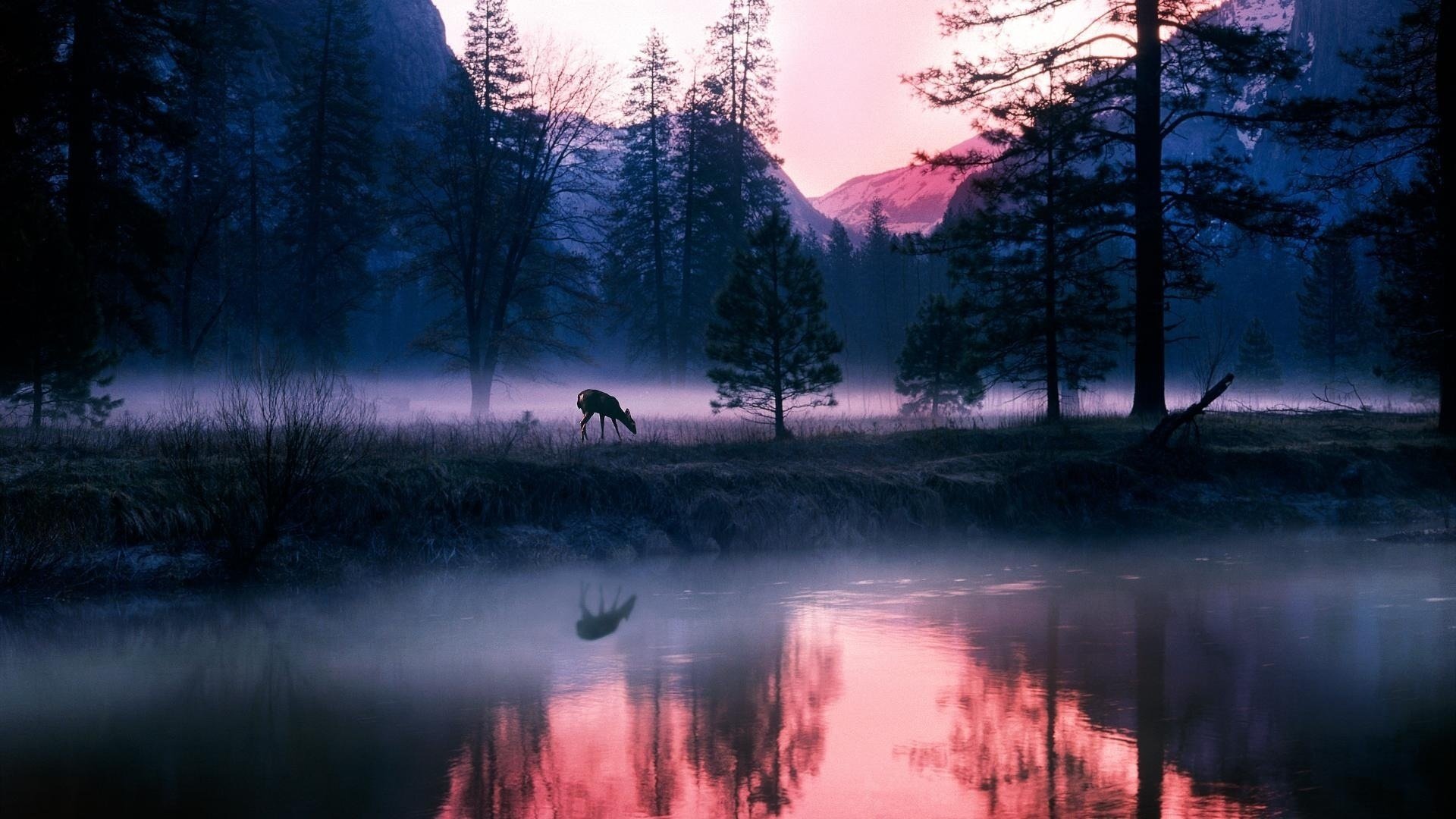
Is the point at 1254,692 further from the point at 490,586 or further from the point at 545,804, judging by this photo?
the point at 490,586

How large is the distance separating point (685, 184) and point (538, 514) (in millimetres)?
28765

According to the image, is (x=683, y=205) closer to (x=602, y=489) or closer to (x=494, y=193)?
(x=494, y=193)

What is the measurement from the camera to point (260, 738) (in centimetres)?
813

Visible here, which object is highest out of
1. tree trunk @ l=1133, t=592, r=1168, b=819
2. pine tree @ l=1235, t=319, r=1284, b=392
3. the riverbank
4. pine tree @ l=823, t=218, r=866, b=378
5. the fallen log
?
pine tree @ l=823, t=218, r=866, b=378

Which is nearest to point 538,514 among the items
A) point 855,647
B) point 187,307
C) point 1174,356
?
point 855,647

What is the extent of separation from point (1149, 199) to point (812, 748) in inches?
680

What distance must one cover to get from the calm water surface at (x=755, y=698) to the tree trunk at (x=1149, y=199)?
27.0 ft

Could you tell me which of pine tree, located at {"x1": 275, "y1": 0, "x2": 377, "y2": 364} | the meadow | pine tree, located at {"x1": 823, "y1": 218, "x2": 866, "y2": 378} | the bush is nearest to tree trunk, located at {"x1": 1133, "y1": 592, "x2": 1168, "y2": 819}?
the meadow

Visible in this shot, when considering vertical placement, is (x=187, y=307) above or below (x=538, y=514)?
above

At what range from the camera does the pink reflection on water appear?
6.60 meters

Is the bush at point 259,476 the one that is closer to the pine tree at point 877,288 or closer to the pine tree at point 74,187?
the pine tree at point 74,187

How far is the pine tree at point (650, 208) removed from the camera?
42.2m

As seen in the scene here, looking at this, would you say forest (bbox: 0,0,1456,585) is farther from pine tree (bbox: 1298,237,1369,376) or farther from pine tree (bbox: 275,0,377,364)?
pine tree (bbox: 1298,237,1369,376)

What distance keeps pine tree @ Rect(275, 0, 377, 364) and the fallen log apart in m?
26.0
